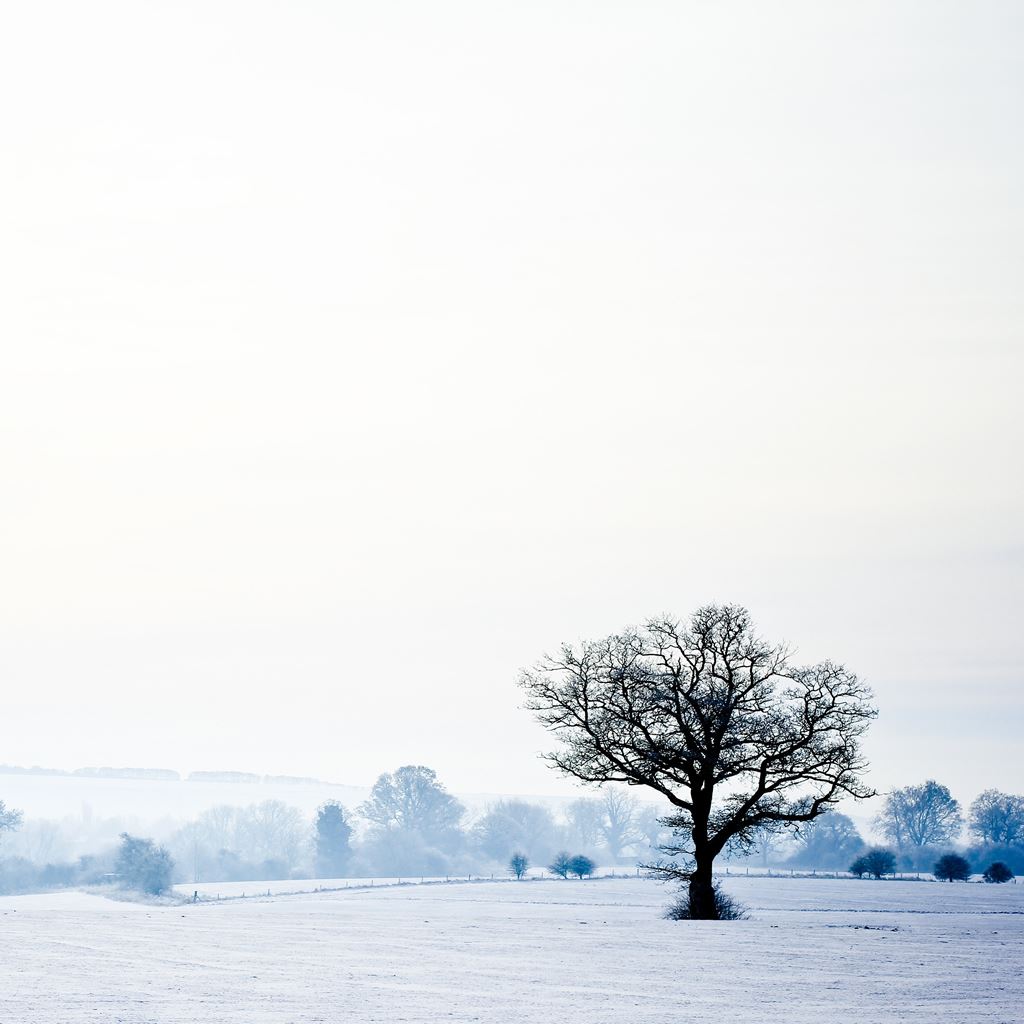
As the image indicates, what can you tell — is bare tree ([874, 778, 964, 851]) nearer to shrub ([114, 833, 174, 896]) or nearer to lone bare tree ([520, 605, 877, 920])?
shrub ([114, 833, 174, 896])

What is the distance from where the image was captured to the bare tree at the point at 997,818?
16412 cm

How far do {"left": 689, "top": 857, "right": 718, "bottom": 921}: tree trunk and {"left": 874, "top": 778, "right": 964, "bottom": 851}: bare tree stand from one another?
13522cm

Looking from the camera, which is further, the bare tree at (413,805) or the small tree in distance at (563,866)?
the bare tree at (413,805)

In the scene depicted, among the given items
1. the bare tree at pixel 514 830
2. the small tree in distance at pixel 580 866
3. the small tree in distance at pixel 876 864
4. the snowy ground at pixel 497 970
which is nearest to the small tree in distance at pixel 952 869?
the small tree in distance at pixel 876 864

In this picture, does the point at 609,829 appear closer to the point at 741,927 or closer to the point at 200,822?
the point at 200,822

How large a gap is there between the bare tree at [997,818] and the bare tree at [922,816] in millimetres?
2526

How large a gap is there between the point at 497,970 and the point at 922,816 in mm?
154306

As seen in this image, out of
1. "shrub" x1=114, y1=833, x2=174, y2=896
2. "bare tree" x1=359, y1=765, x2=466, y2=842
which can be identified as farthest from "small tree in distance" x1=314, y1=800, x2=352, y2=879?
"shrub" x1=114, y1=833, x2=174, y2=896

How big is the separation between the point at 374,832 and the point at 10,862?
43.4 metres

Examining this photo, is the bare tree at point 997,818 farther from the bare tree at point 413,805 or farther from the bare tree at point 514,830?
the bare tree at point 413,805

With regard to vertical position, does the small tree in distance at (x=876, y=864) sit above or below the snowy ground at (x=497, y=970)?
below

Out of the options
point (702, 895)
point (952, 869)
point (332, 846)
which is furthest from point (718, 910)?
point (332, 846)

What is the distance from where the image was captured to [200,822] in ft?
646

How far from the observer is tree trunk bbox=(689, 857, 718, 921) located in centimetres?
3994
